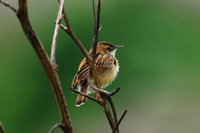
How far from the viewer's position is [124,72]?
25.6 feet

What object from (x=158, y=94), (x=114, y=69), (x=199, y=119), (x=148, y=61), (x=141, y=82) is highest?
(x=114, y=69)

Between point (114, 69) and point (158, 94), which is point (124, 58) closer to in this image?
point (158, 94)

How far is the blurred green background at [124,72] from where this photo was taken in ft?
24.6

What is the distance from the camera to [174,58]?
8938mm

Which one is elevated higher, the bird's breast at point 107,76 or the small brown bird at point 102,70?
the small brown bird at point 102,70

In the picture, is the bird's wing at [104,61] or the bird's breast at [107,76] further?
the bird's wing at [104,61]

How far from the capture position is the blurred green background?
7504mm

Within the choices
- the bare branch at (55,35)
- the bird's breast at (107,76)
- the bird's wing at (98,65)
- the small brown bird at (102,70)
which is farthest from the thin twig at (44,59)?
the bird's breast at (107,76)

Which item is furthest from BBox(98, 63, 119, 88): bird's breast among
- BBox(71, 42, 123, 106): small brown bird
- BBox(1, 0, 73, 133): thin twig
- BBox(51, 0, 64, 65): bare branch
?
BBox(1, 0, 73, 133): thin twig

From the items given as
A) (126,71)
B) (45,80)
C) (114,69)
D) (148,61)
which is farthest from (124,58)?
(114,69)

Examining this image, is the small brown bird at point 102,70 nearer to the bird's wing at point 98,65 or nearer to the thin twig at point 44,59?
the bird's wing at point 98,65

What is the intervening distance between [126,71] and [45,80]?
189cm

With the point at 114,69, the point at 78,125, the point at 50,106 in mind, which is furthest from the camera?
the point at 78,125

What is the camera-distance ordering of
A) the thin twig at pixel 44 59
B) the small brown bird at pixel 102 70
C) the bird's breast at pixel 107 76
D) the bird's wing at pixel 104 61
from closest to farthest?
the thin twig at pixel 44 59
the small brown bird at pixel 102 70
the bird's breast at pixel 107 76
the bird's wing at pixel 104 61
